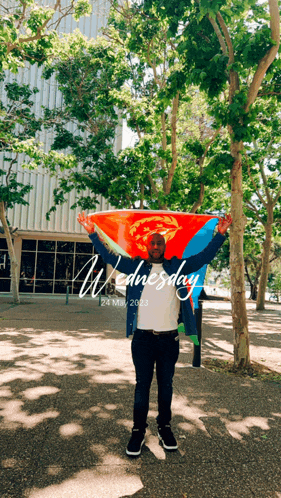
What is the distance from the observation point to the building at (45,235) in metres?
→ 22.8

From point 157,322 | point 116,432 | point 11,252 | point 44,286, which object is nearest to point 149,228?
point 157,322

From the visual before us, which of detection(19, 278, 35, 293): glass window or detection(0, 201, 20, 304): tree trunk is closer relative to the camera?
detection(0, 201, 20, 304): tree trunk

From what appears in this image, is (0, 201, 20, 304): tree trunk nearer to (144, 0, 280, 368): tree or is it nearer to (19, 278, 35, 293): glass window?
(19, 278, 35, 293): glass window

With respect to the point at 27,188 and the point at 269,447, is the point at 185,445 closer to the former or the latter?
the point at 269,447

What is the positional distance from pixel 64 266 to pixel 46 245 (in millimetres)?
1713

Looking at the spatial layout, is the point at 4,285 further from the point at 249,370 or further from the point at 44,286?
the point at 249,370

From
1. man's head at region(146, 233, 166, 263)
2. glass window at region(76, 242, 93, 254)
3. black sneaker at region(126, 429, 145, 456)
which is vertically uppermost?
glass window at region(76, 242, 93, 254)

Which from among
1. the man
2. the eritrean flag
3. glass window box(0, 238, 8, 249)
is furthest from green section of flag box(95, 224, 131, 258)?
glass window box(0, 238, 8, 249)

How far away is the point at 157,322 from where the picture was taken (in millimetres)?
3453

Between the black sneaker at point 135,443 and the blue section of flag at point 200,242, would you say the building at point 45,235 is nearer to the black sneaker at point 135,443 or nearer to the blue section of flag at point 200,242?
the blue section of flag at point 200,242

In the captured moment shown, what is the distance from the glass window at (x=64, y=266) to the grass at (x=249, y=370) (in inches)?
729

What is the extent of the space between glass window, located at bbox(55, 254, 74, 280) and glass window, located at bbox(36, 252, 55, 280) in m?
0.31

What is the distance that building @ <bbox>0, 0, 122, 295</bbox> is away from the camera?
22.8 metres

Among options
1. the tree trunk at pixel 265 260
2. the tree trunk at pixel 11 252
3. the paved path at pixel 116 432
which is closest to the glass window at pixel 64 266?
the tree trunk at pixel 11 252
